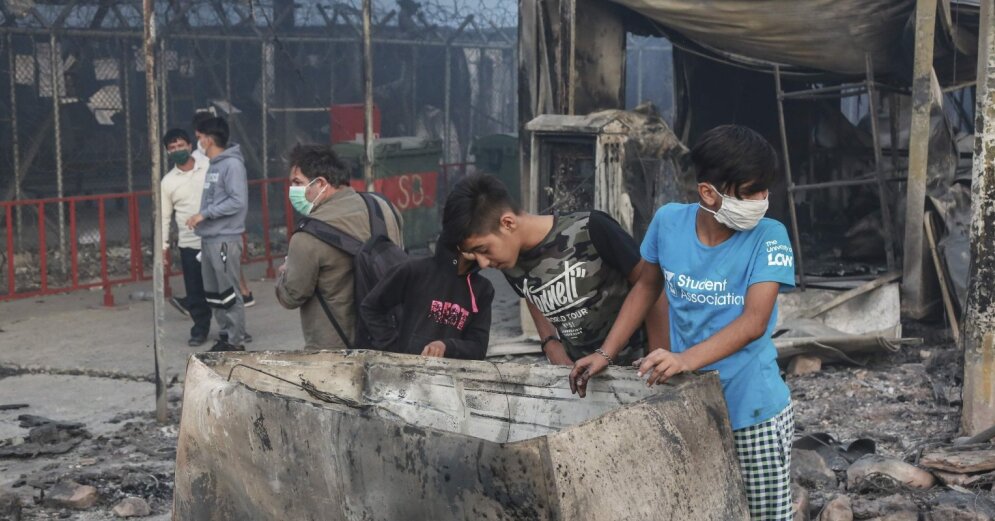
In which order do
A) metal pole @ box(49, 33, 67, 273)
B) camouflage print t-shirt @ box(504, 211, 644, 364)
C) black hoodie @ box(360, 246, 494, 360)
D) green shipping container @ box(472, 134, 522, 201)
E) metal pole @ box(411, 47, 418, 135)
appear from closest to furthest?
camouflage print t-shirt @ box(504, 211, 644, 364) → black hoodie @ box(360, 246, 494, 360) → metal pole @ box(49, 33, 67, 273) → green shipping container @ box(472, 134, 522, 201) → metal pole @ box(411, 47, 418, 135)

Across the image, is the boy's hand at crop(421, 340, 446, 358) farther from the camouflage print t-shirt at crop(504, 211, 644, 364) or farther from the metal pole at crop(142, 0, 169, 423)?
the metal pole at crop(142, 0, 169, 423)

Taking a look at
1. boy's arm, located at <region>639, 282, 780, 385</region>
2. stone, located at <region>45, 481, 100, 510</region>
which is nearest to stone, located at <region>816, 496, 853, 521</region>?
boy's arm, located at <region>639, 282, 780, 385</region>

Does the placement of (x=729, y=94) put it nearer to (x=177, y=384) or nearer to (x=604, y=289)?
(x=177, y=384)

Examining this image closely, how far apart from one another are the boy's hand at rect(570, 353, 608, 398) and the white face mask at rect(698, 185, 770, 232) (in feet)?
1.98

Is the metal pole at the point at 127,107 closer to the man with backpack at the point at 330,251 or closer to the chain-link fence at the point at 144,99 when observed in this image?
the chain-link fence at the point at 144,99

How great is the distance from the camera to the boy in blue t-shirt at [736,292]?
3301 mm

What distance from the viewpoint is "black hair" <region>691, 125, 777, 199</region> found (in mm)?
3281

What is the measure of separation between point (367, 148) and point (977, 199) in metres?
4.77

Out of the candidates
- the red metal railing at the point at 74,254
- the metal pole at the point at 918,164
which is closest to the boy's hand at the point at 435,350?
the metal pole at the point at 918,164

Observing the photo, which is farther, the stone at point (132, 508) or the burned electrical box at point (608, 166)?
the burned electrical box at point (608, 166)

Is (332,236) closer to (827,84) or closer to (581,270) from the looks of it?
(581,270)

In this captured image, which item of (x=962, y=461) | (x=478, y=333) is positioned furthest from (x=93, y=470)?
(x=962, y=461)

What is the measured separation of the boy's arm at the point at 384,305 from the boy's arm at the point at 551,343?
58 centimetres

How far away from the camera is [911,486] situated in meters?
5.60
